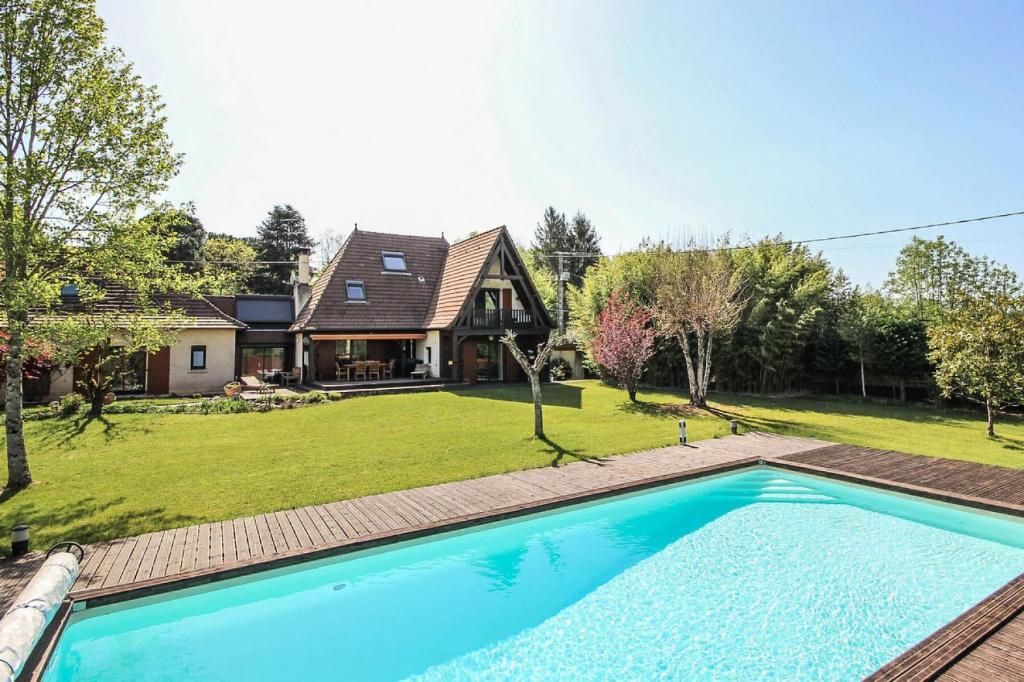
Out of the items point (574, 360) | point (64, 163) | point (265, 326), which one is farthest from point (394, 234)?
point (64, 163)

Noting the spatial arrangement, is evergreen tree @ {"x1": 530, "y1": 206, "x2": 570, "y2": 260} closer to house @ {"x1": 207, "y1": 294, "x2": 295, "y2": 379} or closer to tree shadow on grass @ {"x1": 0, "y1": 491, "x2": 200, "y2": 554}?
house @ {"x1": 207, "y1": 294, "x2": 295, "y2": 379}

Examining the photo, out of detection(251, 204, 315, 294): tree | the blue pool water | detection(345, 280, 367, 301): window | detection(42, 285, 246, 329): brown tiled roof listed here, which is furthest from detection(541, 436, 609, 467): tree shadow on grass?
detection(251, 204, 315, 294): tree

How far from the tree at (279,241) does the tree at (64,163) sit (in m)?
41.1

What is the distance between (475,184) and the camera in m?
20.7

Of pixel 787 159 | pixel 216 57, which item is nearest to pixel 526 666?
pixel 216 57

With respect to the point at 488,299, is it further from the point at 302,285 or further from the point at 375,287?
the point at 302,285

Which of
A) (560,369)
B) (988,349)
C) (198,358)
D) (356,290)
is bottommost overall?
(560,369)

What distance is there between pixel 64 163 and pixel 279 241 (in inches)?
1717

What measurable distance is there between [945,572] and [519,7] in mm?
11595

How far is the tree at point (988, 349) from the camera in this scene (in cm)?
1330

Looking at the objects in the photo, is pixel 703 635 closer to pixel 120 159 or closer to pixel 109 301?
pixel 120 159

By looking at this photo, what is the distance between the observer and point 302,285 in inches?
1026

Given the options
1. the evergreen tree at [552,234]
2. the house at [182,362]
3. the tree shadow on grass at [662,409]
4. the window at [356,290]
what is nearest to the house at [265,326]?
the house at [182,362]

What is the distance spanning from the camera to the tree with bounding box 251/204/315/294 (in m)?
48.2
